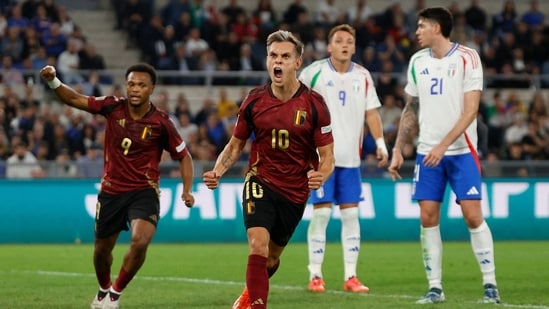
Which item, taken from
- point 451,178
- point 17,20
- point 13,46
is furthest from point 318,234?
point 17,20

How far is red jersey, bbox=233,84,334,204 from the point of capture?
9727 mm

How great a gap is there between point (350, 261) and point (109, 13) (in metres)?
18.6

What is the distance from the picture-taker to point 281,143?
9758 mm

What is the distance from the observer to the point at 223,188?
2092 centimetres

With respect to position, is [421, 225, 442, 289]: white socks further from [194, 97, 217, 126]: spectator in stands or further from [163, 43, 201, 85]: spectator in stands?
[163, 43, 201, 85]: spectator in stands

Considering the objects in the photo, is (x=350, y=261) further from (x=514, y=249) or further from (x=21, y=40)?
(x=21, y=40)

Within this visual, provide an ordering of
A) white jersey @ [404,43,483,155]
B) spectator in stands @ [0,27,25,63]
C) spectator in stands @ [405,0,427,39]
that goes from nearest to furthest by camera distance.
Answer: white jersey @ [404,43,483,155], spectator in stands @ [0,27,25,63], spectator in stands @ [405,0,427,39]

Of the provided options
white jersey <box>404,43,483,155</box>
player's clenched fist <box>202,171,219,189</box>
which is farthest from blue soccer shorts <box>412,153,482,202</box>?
player's clenched fist <box>202,171,219,189</box>

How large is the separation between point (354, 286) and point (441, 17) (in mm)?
2948

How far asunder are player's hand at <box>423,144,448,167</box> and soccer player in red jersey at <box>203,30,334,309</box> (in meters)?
1.35

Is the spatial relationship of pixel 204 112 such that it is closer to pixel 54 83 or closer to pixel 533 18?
pixel 533 18

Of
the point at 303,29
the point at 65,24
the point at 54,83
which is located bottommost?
the point at 54,83

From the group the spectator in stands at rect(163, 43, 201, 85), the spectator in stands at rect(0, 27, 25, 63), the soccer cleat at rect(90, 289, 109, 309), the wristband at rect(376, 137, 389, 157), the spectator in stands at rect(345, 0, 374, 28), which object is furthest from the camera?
the spectator in stands at rect(345, 0, 374, 28)

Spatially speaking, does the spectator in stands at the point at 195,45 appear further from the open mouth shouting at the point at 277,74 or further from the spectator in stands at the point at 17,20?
the open mouth shouting at the point at 277,74
